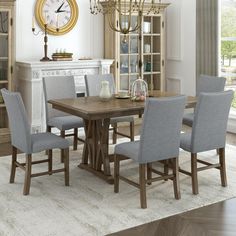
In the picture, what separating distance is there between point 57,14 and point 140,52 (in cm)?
143

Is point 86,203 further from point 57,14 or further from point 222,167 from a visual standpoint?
point 57,14

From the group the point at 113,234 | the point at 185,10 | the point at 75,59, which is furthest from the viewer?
the point at 185,10

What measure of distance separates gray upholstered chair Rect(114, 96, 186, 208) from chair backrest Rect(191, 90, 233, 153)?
203 millimetres

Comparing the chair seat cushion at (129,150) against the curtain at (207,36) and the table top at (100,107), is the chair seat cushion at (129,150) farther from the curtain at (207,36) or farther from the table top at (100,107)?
the curtain at (207,36)

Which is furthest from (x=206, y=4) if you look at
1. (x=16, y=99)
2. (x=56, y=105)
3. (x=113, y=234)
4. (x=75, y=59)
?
(x=113, y=234)

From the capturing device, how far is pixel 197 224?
3533 millimetres

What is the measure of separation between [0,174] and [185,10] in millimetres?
4327

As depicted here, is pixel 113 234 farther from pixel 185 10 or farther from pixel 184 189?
pixel 185 10

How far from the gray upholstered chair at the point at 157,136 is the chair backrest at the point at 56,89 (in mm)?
1668

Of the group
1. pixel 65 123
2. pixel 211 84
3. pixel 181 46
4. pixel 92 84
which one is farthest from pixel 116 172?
pixel 181 46

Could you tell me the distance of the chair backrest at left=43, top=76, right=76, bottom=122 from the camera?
5.39 m

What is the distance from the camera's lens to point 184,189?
4.32m

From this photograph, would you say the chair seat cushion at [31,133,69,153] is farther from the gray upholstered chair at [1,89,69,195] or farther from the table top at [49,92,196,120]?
the table top at [49,92,196,120]

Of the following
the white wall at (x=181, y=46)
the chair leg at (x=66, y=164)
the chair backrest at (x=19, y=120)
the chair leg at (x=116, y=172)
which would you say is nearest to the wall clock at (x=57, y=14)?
the white wall at (x=181, y=46)
